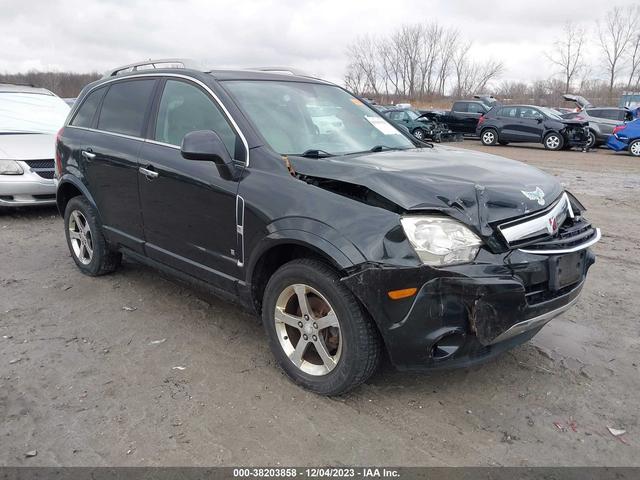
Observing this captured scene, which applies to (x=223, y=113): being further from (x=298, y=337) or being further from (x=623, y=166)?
(x=623, y=166)

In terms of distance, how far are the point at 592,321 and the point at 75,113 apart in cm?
493

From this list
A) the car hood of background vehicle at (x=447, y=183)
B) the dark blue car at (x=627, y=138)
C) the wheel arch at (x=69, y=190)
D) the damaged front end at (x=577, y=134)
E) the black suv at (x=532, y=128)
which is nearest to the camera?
the car hood of background vehicle at (x=447, y=183)

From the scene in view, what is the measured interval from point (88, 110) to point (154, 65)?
85 centimetres

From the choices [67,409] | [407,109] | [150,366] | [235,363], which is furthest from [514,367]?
[407,109]

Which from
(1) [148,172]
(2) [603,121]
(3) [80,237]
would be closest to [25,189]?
(3) [80,237]

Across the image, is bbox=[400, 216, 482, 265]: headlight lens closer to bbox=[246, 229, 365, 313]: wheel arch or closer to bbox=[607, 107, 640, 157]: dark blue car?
bbox=[246, 229, 365, 313]: wheel arch

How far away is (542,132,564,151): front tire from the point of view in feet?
63.1

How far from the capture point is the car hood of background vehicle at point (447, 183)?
8.76 ft

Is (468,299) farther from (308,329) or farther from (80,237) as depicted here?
(80,237)

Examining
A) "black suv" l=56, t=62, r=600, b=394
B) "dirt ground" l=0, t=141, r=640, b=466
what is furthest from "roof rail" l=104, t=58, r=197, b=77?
→ "dirt ground" l=0, t=141, r=640, b=466

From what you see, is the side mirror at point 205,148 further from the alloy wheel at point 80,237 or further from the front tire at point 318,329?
the alloy wheel at point 80,237

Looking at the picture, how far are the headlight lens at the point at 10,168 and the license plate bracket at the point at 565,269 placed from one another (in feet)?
22.6

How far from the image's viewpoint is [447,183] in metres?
2.81

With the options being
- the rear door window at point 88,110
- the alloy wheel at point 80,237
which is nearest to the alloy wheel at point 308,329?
the alloy wheel at point 80,237
